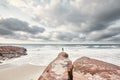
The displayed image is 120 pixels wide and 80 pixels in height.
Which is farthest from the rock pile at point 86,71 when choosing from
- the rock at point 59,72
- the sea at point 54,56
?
the sea at point 54,56

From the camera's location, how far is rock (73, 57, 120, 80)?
2436 millimetres

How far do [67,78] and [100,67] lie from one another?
78 centimetres

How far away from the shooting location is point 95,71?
8.61ft

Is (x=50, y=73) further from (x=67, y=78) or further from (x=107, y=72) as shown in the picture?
(x=107, y=72)

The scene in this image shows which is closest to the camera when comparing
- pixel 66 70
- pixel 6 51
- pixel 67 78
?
pixel 67 78

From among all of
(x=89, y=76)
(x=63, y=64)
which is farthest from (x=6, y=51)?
(x=89, y=76)

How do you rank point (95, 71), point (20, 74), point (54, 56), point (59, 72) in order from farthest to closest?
point (54, 56) → point (20, 74) → point (59, 72) → point (95, 71)

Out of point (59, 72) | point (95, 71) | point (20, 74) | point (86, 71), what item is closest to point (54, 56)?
point (20, 74)

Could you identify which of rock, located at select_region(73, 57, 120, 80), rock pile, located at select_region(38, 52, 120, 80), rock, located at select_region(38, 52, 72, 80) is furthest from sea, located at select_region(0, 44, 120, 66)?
rock, located at select_region(73, 57, 120, 80)

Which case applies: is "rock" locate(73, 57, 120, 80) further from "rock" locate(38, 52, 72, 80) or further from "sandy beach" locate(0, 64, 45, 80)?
"sandy beach" locate(0, 64, 45, 80)

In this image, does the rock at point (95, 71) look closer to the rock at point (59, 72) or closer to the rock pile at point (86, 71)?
the rock pile at point (86, 71)

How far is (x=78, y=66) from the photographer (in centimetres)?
298

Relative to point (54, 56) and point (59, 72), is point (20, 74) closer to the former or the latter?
point (59, 72)

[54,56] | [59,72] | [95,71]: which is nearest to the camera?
[95,71]
